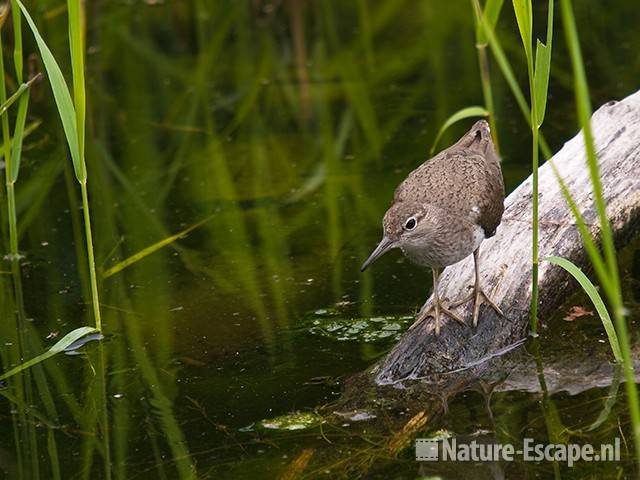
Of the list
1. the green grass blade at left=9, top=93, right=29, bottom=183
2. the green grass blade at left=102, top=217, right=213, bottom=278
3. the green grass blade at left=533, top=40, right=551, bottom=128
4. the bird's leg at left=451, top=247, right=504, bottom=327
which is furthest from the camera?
the green grass blade at left=102, top=217, right=213, bottom=278

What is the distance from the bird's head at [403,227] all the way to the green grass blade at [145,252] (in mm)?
2446

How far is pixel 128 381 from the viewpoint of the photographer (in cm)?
570

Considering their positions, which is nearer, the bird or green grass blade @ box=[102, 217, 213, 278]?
the bird

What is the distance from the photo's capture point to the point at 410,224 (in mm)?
5188

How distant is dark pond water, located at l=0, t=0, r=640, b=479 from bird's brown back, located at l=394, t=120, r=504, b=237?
821 millimetres

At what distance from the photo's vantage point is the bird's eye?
17.0 ft

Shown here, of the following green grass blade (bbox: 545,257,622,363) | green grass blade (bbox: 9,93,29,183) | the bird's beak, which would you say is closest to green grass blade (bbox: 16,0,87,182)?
green grass blade (bbox: 9,93,29,183)

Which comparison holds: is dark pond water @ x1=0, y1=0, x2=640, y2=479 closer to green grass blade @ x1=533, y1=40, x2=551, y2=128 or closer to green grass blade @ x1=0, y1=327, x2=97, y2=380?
green grass blade @ x1=0, y1=327, x2=97, y2=380

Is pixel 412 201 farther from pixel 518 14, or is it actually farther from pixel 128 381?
pixel 128 381

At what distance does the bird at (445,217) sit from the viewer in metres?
5.20
